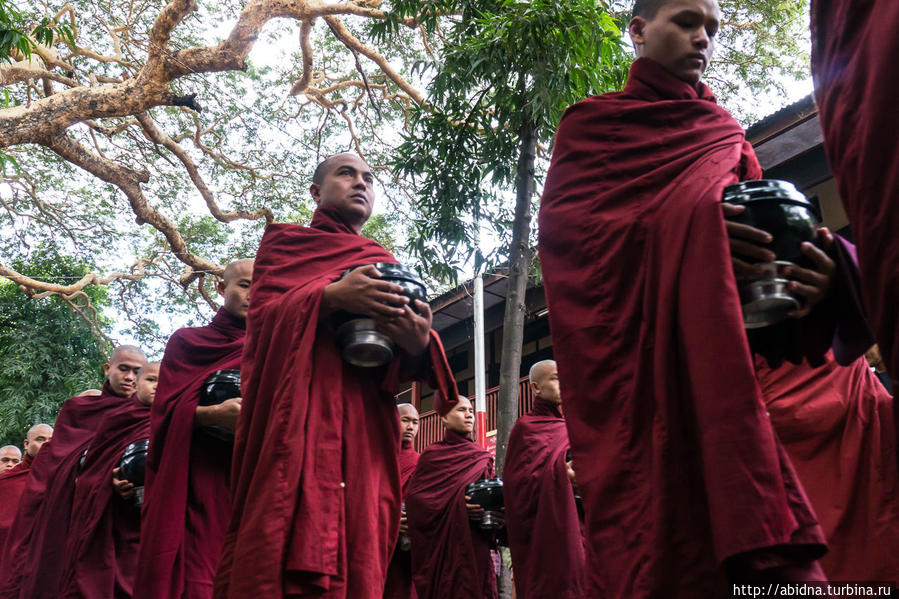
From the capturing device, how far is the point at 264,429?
2.75m

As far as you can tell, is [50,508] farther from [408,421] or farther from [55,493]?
[408,421]

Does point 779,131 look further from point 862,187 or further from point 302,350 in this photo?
point 862,187

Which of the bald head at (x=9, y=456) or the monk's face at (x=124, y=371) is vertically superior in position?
the bald head at (x=9, y=456)

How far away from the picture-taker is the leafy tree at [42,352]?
550 inches

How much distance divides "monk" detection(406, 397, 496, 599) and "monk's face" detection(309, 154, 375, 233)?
1893 millimetres

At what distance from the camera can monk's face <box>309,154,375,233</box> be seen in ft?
11.4

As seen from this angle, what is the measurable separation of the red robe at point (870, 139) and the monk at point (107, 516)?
A: 371 cm

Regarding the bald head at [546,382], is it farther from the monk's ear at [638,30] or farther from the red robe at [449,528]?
the monk's ear at [638,30]

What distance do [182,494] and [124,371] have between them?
7.39 feet

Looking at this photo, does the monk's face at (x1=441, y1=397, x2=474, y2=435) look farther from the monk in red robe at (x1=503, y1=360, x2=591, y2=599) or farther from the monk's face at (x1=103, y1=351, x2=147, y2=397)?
the monk's face at (x1=103, y1=351, x2=147, y2=397)

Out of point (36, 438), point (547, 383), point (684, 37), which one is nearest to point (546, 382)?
point (547, 383)

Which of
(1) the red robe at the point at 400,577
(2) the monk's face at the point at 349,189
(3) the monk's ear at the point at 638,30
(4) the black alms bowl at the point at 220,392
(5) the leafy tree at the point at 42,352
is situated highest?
(5) the leafy tree at the point at 42,352

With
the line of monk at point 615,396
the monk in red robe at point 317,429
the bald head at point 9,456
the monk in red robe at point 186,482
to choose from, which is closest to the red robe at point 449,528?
the line of monk at point 615,396

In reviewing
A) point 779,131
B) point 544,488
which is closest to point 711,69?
point 779,131
